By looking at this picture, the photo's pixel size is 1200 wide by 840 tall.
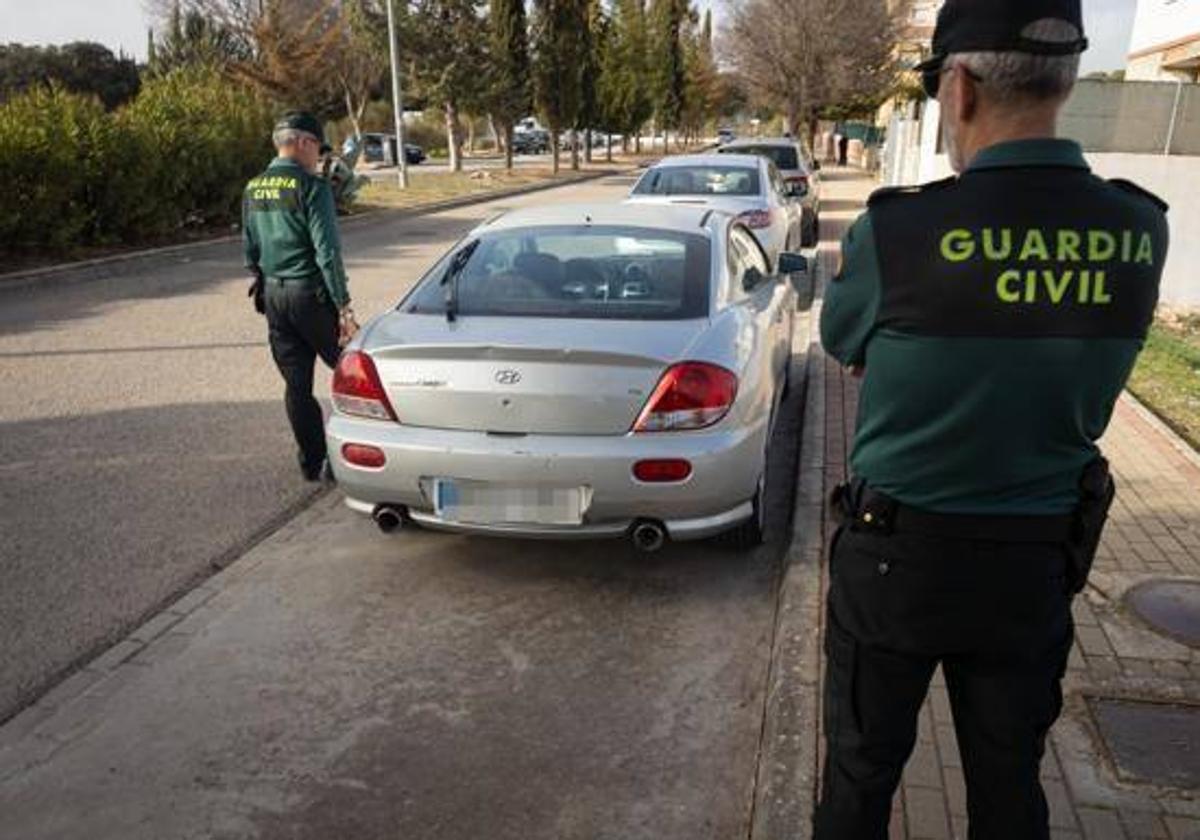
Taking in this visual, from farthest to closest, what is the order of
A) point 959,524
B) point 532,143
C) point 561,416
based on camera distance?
point 532,143 < point 561,416 < point 959,524

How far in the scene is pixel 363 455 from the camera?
382 cm

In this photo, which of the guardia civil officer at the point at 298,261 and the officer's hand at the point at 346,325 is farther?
the officer's hand at the point at 346,325

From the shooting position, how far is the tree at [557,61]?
35375 mm

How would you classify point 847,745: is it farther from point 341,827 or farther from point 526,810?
point 341,827

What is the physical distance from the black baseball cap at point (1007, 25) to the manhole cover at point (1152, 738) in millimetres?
2081

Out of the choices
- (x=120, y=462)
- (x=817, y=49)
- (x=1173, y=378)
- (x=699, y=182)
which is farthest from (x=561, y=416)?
(x=817, y=49)

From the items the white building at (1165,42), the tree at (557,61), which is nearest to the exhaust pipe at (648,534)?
the white building at (1165,42)

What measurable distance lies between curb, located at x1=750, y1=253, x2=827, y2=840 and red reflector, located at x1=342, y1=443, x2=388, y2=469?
166 cm

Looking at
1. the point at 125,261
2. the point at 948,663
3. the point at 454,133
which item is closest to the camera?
the point at 948,663

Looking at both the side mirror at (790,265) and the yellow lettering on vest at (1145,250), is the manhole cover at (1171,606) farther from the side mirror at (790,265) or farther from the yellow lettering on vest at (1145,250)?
the side mirror at (790,265)

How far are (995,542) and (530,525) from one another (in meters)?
2.18

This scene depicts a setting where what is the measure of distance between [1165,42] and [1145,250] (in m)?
20.3

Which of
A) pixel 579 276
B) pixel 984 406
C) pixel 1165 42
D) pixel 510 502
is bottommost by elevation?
pixel 510 502

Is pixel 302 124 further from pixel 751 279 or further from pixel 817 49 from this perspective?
pixel 817 49
